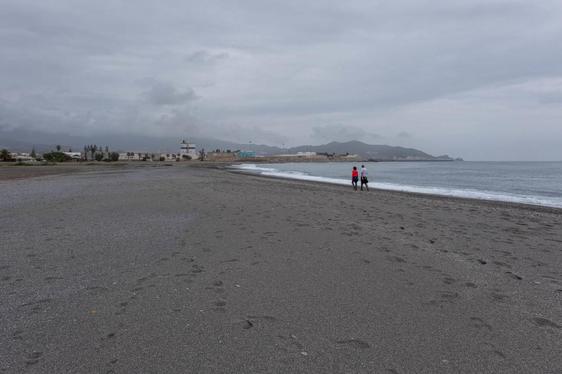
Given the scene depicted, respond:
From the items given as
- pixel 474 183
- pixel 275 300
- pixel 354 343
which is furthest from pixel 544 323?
pixel 474 183

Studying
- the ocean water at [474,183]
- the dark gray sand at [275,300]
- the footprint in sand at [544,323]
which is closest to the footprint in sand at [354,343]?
the dark gray sand at [275,300]

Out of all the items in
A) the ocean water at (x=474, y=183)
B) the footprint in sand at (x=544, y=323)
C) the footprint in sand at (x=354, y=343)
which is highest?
the ocean water at (x=474, y=183)

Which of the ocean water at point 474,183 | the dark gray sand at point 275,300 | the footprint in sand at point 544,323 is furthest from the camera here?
the ocean water at point 474,183

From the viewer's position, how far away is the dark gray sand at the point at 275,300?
134 inches

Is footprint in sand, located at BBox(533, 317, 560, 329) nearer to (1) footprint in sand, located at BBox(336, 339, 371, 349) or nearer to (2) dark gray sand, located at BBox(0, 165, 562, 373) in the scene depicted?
(2) dark gray sand, located at BBox(0, 165, 562, 373)

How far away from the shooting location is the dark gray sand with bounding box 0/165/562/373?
341 cm

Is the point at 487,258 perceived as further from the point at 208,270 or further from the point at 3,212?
the point at 3,212

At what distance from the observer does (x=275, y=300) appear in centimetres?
479

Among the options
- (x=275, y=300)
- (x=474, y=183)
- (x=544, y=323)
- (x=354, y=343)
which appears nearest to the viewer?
(x=354, y=343)

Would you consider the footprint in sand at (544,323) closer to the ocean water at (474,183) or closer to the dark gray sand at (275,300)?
the dark gray sand at (275,300)

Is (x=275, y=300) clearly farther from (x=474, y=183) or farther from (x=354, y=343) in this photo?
(x=474, y=183)

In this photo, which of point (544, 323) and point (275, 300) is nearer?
point (544, 323)

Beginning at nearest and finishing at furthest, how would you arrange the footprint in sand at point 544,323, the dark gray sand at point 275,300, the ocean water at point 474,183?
1. the dark gray sand at point 275,300
2. the footprint in sand at point 544,323
3. the ocean water at point 474,183

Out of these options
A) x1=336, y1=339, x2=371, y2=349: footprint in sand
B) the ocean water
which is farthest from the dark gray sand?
the ocean water
